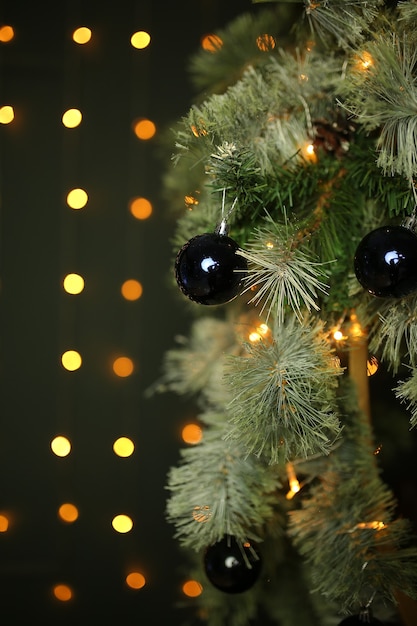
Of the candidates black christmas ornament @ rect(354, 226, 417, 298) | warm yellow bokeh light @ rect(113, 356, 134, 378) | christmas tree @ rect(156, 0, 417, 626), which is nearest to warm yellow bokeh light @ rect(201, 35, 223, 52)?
christmas tree @ rect(156, 0, 417, 626)

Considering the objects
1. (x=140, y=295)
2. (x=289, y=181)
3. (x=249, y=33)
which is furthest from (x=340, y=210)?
(x=140, y=295)

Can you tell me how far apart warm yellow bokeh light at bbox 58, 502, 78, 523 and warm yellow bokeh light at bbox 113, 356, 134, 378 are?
0.89ft

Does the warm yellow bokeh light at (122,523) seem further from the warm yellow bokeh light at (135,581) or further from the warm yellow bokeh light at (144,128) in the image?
the warm yellow bokeh light at (144,128)

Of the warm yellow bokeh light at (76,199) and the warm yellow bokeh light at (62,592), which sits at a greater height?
the warm yellow bokeh light at (76,199)

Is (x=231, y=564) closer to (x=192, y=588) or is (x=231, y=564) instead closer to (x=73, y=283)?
→ (x=192, y=588)

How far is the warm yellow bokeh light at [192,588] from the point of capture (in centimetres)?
113

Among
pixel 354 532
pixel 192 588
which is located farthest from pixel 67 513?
pixel 354 532

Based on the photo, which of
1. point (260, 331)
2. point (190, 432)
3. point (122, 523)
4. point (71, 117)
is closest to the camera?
point (260, 331)

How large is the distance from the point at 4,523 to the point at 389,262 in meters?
0.92

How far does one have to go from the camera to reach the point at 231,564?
2.78 feet

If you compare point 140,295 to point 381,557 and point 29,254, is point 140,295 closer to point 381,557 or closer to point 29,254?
point 29,254

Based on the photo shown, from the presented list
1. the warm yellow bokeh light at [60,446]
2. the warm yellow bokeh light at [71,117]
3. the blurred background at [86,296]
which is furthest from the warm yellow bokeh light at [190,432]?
the warm yellow bokeh light at [71,117]

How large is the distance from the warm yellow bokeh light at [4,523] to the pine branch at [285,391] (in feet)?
2.32

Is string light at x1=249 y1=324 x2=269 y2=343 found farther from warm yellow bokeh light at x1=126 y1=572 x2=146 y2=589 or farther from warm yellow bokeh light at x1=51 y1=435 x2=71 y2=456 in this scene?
warm yellow bokeh light at x1=126 y1=572 x2=146 y2=589
